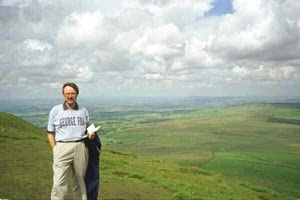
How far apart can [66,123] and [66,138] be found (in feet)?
1.25

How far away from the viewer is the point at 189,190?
13.9 meters

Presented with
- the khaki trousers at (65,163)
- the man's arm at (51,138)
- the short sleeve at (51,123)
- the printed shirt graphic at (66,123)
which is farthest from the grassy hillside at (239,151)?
the short sleeve at (51,123)

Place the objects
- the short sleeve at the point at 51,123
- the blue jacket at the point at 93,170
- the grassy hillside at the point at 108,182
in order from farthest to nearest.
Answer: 1. the grassy hillside at the point at 108,182
2. the blue jacket at the point at 93,170
3. the short sleeve at the point at 51,123

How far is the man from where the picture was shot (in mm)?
7957

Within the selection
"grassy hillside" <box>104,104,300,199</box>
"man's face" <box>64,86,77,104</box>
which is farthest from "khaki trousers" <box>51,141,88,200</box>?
"grassy hillside" <box>104,104,300,199</box>

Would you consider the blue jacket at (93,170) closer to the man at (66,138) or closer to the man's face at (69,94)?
the man at (66,138)

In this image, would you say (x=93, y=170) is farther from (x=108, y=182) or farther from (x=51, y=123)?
(x=108, y=182)

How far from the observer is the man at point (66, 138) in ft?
26.1

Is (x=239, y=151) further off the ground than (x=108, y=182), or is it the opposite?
(x=108, y=182)

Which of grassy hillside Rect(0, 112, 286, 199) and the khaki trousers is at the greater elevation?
the khaki trousers

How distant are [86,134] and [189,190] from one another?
7189 mm

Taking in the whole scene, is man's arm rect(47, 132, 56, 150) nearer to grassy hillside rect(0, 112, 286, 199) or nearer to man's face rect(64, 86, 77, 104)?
man's face rect(64, 86, 77, 104)

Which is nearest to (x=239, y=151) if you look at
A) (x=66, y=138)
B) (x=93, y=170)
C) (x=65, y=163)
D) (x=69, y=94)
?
(x=93, y=170)

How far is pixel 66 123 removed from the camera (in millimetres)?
7984
